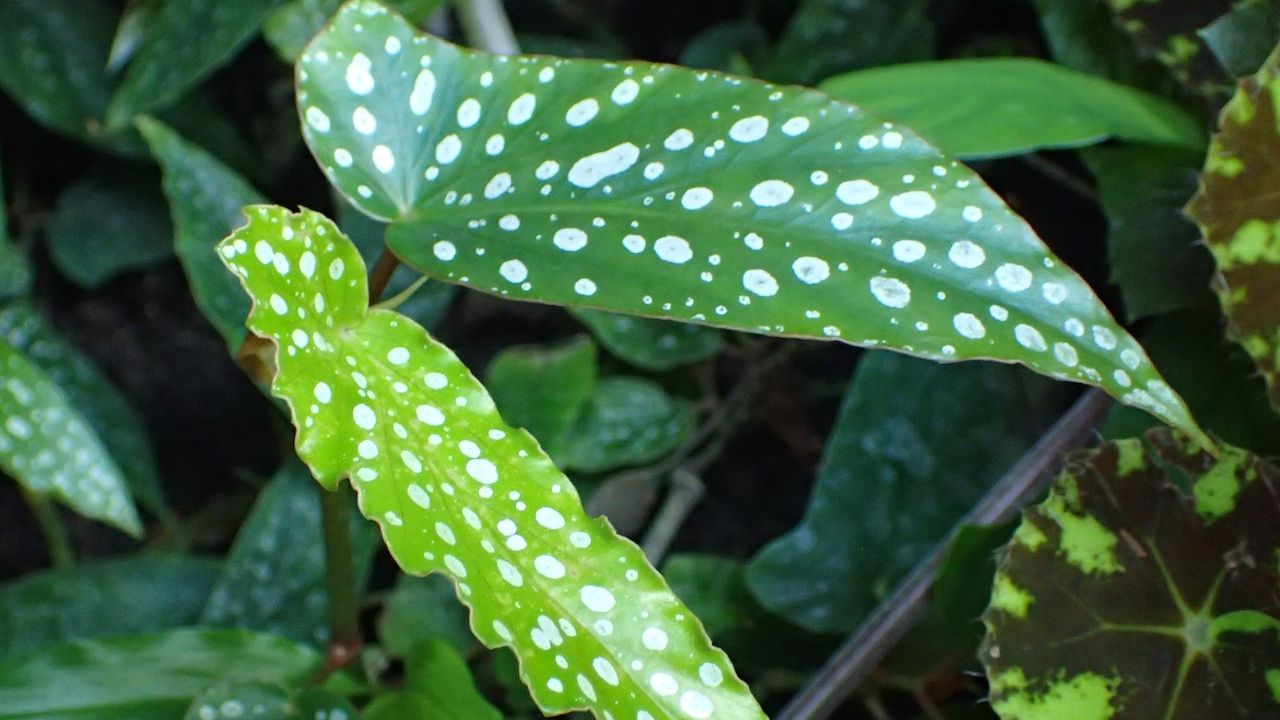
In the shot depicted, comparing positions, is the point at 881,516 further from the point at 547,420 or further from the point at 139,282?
the point at 139,282

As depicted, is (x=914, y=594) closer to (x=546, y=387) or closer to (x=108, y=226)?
(x=546, y=387)

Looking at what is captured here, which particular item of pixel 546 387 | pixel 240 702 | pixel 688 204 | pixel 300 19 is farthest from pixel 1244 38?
pixel 240 702

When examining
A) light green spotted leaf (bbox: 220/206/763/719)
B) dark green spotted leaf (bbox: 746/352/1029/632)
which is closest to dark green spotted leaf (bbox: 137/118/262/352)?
light green spotted leaf (bbox: 220/206/763/719)

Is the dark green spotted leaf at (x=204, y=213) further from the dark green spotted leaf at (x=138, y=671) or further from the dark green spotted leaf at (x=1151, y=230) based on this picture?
the dark green spotted leaf at (x=1151, y=230)

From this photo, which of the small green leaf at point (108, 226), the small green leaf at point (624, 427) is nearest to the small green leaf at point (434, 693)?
the small green leaf at point (624, 427)

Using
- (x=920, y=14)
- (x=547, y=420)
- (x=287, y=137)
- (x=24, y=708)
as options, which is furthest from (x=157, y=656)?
(x=920, y=14)
